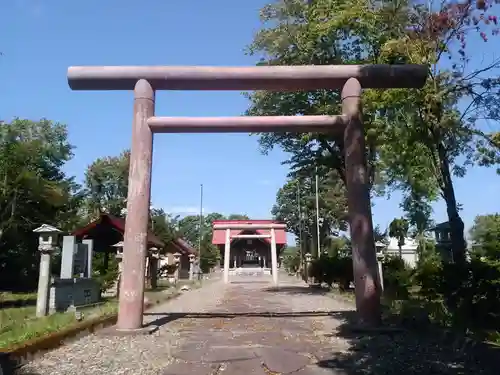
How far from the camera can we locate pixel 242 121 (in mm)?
8734

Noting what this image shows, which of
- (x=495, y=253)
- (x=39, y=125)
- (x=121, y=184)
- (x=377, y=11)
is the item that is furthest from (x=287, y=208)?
(x=495, y=253)

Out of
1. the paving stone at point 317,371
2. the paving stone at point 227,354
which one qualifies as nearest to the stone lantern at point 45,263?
the paving stone at point 227,354

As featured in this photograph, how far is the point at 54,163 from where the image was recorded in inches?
1069

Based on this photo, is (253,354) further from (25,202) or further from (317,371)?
(25,202)

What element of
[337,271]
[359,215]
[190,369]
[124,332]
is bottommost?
[190,369]

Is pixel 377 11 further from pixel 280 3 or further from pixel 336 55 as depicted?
pixel 280 3

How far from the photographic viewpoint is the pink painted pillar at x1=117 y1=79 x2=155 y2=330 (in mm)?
7656

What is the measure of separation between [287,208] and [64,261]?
41848 mm

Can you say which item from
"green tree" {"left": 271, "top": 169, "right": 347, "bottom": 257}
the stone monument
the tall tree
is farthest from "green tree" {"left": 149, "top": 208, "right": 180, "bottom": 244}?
the stone monument

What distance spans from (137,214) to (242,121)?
2.65 meters

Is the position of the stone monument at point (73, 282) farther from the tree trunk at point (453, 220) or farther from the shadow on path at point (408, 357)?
the tree trunk at point (453, 220)

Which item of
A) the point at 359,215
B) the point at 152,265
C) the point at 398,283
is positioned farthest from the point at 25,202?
the point at 359,215

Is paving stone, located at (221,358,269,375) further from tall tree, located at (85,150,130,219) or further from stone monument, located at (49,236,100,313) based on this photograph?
tall tree, located at (85,150,130,219)

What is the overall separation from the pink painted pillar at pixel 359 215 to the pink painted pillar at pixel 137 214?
3618 mm
